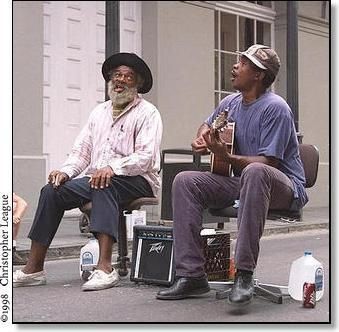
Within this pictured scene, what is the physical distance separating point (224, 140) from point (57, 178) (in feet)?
3.67

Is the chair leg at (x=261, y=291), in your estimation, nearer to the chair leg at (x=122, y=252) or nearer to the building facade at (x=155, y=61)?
the chair leg at (x=122, y=252)

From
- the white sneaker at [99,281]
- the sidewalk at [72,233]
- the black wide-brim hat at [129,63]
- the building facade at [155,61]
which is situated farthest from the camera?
the building facade at [155,61]

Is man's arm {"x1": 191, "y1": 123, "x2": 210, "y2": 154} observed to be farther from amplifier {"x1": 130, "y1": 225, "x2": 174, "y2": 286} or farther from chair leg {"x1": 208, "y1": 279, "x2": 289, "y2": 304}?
chair leg {"x1": 208, "y1": 279, "x2": 289, "y2": 304}

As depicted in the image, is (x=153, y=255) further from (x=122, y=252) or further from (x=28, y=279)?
(x=28, y=279)

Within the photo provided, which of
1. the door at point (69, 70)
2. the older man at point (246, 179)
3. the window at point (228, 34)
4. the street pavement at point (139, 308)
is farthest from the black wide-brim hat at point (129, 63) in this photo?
the window at point (228, 34)

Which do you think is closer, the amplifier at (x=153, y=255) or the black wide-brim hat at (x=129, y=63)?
the amplifier at (x=153, y=255)

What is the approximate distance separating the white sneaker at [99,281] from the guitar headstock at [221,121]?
1.18 m

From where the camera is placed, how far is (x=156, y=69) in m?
10.4

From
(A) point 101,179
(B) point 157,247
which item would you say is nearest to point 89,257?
(B) point 157,247

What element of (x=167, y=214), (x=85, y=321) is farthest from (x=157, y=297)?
(x=167, y=214)

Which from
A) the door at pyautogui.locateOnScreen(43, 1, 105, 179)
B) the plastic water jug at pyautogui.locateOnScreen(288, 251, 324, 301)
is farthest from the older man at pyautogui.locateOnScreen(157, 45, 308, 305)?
the door at pyautogui.locateOnScreen(43, 1, 105, 179)

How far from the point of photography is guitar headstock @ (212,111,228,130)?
4.02 meters

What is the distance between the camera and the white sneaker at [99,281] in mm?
4328

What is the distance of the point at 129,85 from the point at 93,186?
0.79 meters
